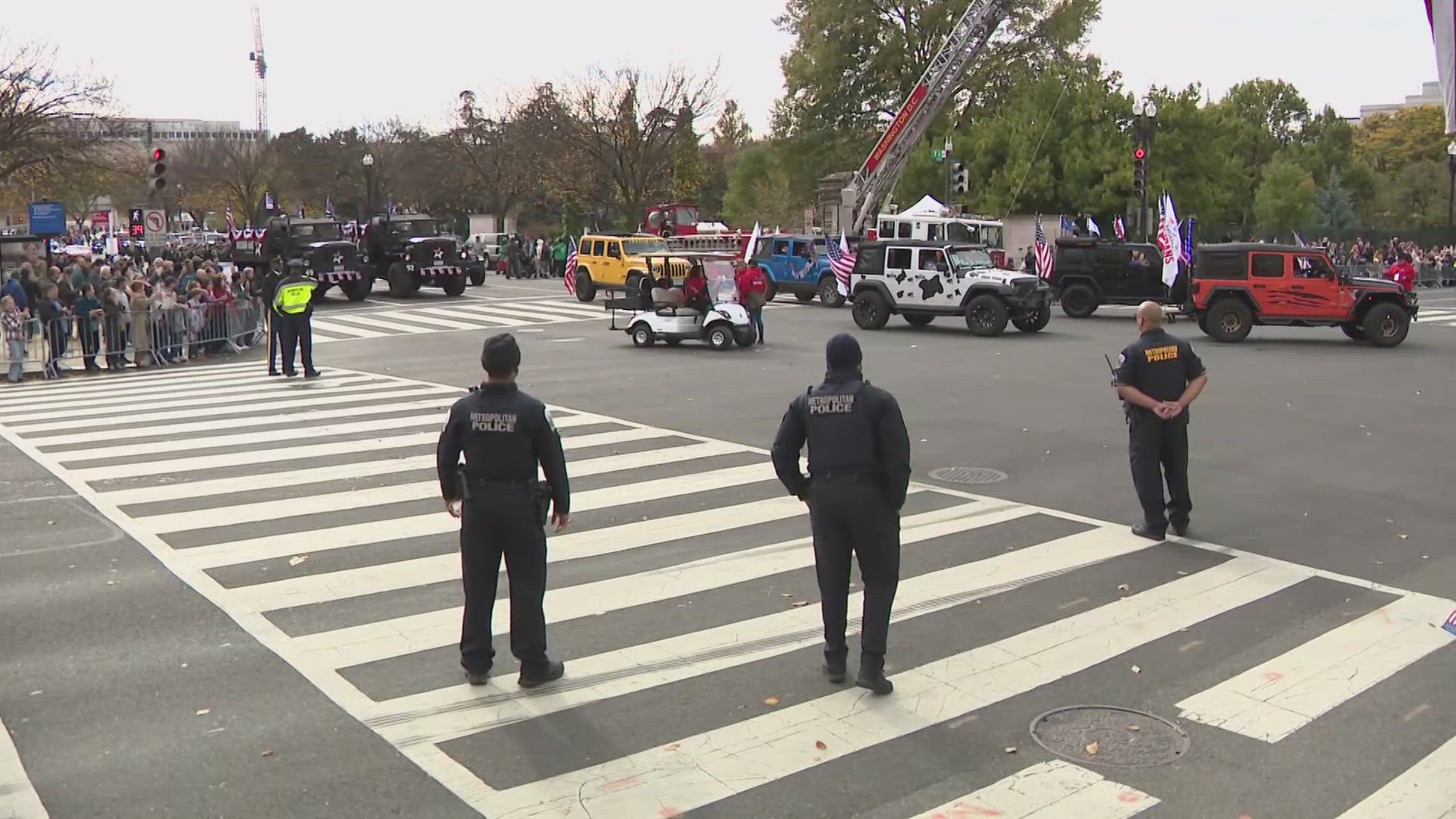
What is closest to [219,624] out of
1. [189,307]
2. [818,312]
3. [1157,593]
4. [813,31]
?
[1157,593]

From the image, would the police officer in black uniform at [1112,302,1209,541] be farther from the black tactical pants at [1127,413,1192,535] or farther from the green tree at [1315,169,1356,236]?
the green tree at [1315,169,1356,236]

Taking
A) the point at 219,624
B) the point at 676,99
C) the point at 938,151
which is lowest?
the point at 219,624

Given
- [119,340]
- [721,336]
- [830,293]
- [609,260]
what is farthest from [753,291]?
[609,260]

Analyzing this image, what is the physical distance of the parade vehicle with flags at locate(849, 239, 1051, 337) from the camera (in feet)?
82.5

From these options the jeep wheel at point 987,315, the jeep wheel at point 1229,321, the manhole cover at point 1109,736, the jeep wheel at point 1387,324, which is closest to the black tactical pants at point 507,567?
the manhole cover at point 1109,736

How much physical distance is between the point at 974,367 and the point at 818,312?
12662 mm

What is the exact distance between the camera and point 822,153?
5909 centimetres

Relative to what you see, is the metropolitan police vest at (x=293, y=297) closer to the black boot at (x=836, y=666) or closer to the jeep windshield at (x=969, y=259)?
the jeep windshield at (x=969, y=259)

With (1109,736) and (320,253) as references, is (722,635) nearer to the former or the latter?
(1109,736)

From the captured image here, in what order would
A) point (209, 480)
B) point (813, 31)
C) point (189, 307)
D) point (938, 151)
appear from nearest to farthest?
1. point (209, 480)
2. point (189, 307)
3. point (938, 151)
4. point (813, 31)

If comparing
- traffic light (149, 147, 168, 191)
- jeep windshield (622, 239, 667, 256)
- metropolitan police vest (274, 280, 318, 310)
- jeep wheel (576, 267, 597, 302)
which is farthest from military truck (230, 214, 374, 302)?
metropolitan police vest (274, 280, 318, 310)

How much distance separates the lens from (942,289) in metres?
25.9

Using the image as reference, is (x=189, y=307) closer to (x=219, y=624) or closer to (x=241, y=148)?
(x=219, y=624)

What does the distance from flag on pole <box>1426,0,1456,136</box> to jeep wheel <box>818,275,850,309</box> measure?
27.6m
